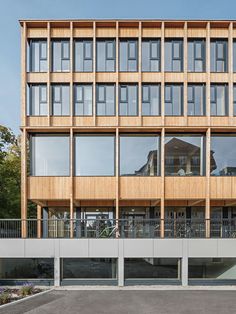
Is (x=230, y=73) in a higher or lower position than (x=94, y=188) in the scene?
higher

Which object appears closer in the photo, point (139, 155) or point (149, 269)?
point (149, 269)

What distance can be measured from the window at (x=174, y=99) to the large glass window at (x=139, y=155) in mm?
1840

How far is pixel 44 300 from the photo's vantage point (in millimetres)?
12891

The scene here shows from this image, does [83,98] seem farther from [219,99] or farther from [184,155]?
[219,99]

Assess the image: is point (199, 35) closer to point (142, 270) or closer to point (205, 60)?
point (205, 60)

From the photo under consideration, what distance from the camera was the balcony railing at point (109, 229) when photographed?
16.0 m

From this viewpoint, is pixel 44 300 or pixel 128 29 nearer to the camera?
pixel 44 300

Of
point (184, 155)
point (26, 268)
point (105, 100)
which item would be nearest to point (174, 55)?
point (105, 100)

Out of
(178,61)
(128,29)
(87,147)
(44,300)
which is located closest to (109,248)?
(44,300)

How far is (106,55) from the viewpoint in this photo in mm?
18094

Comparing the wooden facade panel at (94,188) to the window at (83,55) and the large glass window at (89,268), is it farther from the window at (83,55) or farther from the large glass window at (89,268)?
the window at (83,55)

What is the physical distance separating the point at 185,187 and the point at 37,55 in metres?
12.1

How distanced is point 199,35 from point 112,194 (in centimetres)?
1108

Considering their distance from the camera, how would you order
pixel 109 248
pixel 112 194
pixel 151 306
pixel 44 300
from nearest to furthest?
pixel 151 306 < pixel 44 300 < pixel 109 248 < pixel 112 194
